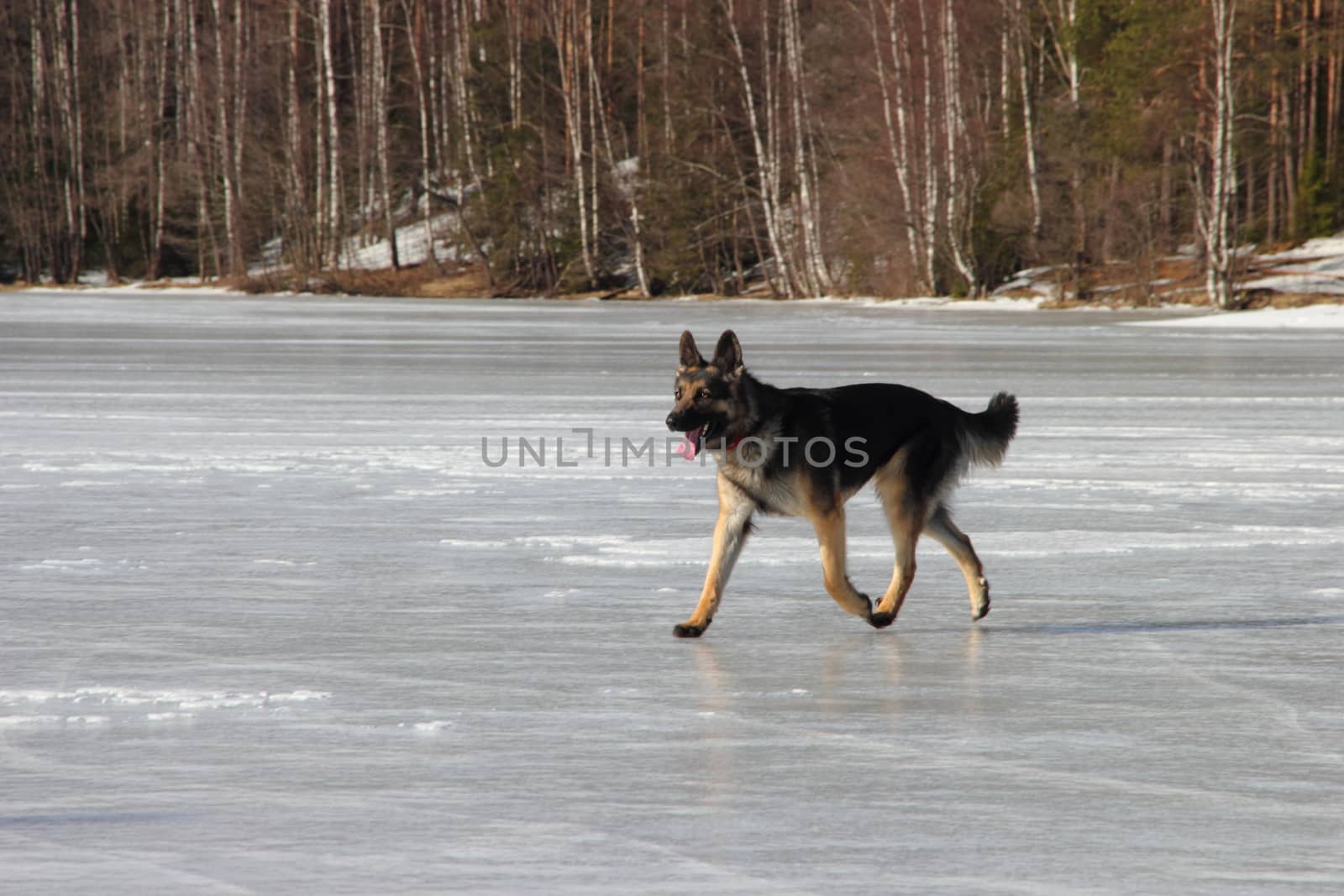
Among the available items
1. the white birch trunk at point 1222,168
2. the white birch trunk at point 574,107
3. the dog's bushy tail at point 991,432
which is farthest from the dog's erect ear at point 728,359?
the white birch trunk at point 574,107

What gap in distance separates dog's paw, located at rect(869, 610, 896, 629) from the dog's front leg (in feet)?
1.71

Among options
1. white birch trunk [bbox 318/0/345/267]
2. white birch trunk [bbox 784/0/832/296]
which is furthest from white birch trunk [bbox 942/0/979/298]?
white birch trunk [bbox 318/0/345/267]

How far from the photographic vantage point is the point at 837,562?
6094 millimetres

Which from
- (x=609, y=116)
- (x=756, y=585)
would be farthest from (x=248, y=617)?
(x=609, y=116)

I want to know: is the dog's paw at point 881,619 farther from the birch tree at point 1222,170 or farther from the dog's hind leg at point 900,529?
the birch tree at point 1222,170

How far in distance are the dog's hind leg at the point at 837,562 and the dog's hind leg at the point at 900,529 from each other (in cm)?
19

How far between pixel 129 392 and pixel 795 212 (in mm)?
34331

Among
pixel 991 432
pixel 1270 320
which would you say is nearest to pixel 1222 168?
pixel 1270 320

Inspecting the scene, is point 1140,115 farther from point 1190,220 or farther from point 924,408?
point 924,408

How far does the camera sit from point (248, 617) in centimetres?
650

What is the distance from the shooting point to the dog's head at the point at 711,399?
19.6ft

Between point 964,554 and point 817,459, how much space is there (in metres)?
0.77

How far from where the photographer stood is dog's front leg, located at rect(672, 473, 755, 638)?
19.9ft

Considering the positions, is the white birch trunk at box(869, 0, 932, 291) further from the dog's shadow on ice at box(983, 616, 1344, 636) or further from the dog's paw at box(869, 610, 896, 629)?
the dog's paw at box(869, 610, 896, 629)
